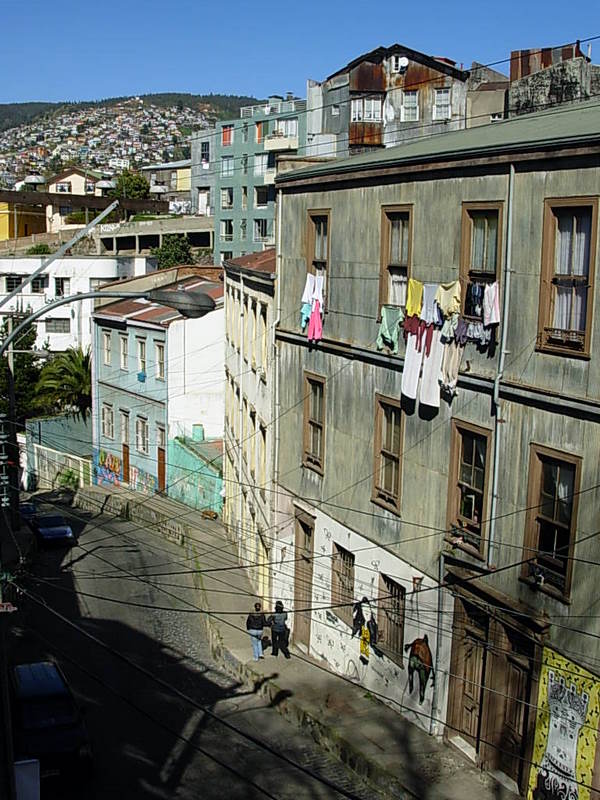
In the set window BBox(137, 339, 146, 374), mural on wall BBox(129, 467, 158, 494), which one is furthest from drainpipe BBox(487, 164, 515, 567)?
window BBox(137, 339, 146, 374)

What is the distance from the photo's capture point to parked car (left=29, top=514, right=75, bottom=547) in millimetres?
35719

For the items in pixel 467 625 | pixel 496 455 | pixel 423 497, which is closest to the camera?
pixel 496 455

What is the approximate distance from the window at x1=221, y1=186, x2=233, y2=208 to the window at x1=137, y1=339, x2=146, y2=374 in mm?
32868

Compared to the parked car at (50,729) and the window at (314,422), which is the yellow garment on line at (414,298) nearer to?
the window at (314,422)

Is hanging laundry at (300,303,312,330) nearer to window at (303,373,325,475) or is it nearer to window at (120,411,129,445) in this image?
window at (303,373,325,475)

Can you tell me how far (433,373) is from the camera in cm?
1719

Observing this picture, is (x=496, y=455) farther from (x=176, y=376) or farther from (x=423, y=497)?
(x=176, y=376)

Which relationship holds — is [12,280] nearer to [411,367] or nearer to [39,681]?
[39,681]

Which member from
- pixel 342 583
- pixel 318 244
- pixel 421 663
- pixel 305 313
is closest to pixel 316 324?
pixel 305 313

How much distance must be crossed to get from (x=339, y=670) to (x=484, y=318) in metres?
9.41

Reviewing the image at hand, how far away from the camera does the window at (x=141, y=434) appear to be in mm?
44094

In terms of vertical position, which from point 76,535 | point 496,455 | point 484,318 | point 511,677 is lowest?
point 76,535

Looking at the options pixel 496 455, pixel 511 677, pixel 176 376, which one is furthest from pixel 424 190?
pixel 176 376

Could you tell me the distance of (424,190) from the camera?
17688mm
